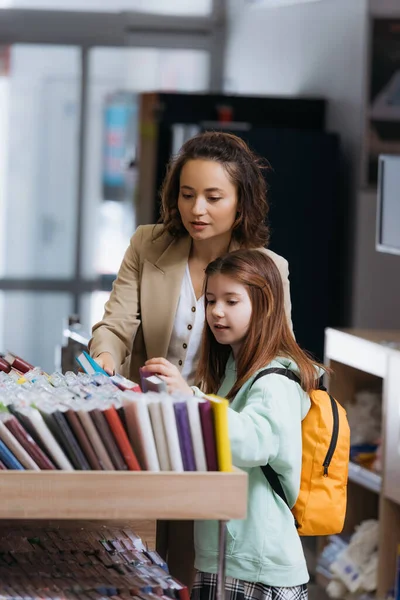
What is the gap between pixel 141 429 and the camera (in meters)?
1.68

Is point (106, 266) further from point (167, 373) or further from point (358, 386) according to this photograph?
point (167, 373)

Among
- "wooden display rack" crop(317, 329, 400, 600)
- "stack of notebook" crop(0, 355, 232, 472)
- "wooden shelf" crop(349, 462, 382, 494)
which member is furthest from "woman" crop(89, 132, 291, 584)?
"wooden shelf" crop(349, 462, 382, 494)

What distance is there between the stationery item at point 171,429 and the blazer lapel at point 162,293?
34.3 inches

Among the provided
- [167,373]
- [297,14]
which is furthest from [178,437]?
[297,14]

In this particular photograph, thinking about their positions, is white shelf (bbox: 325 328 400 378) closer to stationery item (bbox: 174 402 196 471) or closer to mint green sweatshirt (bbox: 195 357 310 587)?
mint green sweatshirt (bbox: 195 357 310 587)

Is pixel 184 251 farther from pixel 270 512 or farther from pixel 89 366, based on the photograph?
pixel 270 512

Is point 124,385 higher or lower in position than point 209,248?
lower

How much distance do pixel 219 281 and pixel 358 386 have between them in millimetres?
2557

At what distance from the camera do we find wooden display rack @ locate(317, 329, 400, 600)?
13.0ft

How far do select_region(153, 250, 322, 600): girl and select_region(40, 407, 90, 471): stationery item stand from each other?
16.3 inches

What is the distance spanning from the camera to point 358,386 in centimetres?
457

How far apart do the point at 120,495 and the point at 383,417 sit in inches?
97.8

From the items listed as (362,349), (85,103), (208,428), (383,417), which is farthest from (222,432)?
(85,103)

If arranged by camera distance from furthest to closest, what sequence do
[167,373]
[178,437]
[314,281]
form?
[314,281] < [167,373] < [178,437]
